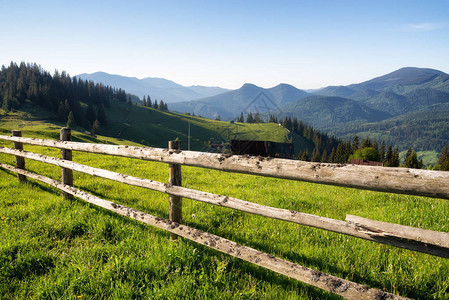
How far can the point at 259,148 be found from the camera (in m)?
35.4

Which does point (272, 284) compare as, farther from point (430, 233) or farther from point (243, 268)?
point (430, 233)

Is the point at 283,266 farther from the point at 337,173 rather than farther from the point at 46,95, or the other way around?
the point at 46,95

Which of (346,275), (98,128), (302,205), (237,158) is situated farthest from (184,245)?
(98,128)

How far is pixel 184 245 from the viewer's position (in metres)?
4.03

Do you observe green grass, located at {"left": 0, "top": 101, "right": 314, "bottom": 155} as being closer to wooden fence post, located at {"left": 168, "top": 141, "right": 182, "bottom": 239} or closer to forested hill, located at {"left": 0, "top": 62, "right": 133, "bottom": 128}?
forested hill, located at {"left": 0, "top": 62, "right": 133, "bottom": 128}

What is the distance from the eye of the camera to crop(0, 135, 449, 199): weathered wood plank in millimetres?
2256

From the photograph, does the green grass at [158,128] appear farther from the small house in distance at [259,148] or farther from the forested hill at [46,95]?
the small house in distance at [259,148]

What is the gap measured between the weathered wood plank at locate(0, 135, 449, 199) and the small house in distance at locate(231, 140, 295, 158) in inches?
1006

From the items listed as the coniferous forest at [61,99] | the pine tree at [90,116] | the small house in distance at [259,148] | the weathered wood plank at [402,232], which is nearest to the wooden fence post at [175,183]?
the weathered wood plank at [402,232]

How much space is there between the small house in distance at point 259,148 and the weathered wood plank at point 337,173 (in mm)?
25548

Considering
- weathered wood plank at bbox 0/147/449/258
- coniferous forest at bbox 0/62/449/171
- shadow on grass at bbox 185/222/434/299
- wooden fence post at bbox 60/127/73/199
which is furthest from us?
coniferous forest at bbox 0/62/449/171

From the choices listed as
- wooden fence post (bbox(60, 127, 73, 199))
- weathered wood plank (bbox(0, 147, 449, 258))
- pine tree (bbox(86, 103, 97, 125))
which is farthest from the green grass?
weathered wood plank (bbox(0, 147, 449, 258))

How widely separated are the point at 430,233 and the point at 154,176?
9.13 meters

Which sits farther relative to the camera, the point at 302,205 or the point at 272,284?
the point at 302,205
